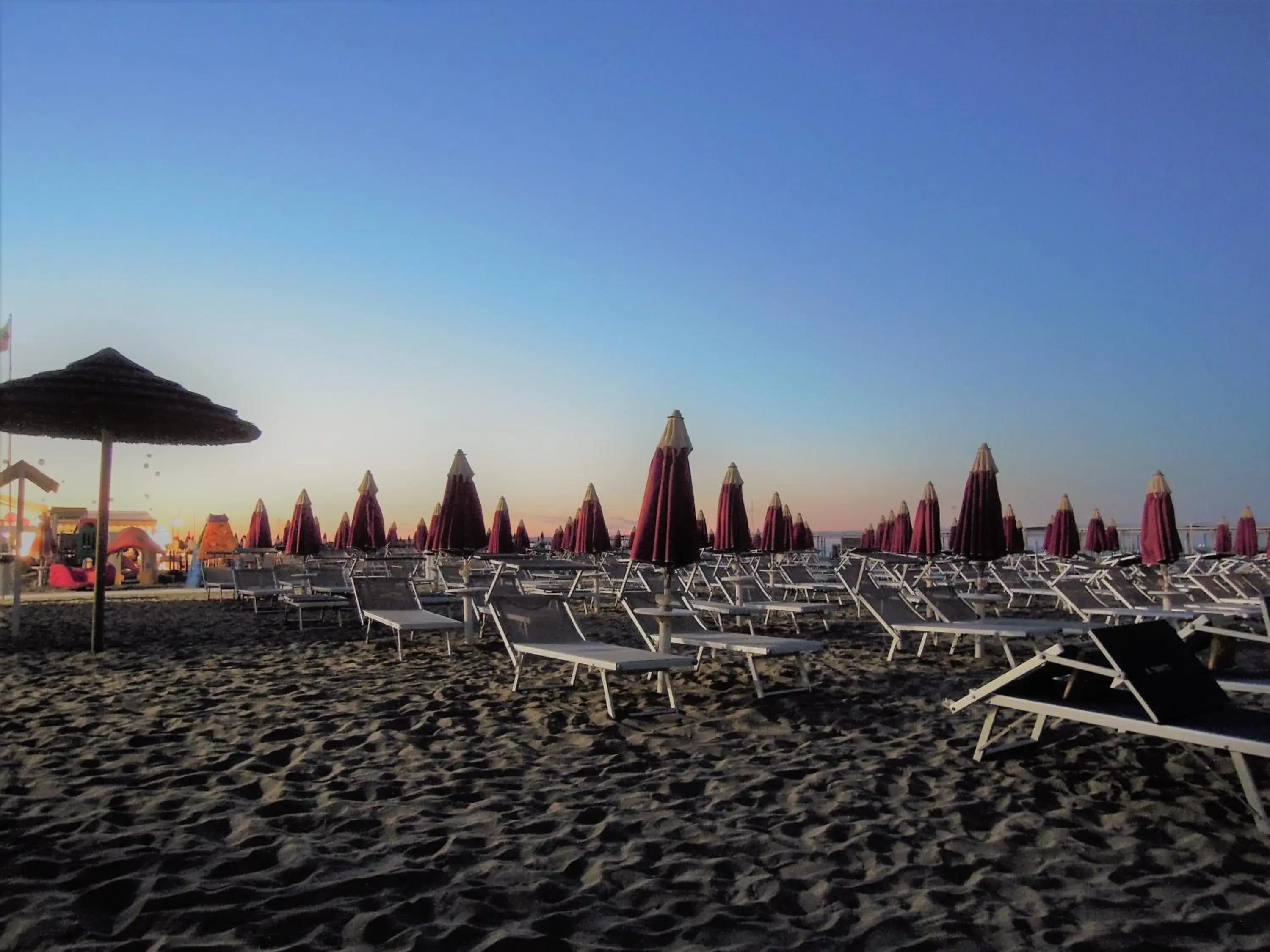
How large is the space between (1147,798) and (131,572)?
22.6 metres

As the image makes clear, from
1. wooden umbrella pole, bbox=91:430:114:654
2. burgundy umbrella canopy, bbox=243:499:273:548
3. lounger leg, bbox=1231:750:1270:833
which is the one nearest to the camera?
lounger leg, bbox=1231:750:1270:833

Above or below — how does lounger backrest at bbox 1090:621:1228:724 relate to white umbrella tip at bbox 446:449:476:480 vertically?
below

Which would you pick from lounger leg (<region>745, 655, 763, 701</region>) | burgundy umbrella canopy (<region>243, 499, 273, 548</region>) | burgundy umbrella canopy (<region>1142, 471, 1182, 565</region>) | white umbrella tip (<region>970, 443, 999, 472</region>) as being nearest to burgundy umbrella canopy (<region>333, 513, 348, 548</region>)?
burgundy umbrella canopy (<region>243, 499, 273, 548</region>)

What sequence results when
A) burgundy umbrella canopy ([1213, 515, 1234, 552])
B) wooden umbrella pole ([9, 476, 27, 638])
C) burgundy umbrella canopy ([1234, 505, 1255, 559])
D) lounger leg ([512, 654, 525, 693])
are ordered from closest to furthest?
lounger leg ([512, 654, 525, 693]), wooden umbrella pole ([9, 476, 27, 638]), burgundy umbrella canopy ([1234, 505, 1255, 559]), burgundy umbrella canopy ([1213, 515, 1234, 552])

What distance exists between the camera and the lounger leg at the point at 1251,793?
10.3 ft

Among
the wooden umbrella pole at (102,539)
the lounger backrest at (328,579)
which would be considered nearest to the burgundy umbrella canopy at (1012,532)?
the lounger backrest at (328,579)

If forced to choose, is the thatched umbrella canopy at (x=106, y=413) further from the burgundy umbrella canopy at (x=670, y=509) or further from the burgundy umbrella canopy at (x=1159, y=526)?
the burgundy umbrella canopy at (x=1159, y=526)

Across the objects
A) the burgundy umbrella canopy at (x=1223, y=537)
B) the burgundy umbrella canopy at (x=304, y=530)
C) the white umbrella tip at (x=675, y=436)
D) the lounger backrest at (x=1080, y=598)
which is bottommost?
the lounger backrest at (x=1080, y=598)

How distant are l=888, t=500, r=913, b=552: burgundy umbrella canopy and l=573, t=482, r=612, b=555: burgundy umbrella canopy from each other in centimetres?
602

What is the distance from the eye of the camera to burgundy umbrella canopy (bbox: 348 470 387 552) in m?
11.5

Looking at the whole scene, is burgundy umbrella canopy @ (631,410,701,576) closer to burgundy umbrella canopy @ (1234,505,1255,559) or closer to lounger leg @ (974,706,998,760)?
lounger leg @ (974,706,998,760)

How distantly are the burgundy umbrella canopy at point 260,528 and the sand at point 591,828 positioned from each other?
33.2 ft

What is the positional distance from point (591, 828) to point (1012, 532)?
12.0 meters

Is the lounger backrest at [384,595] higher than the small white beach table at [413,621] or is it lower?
higher
